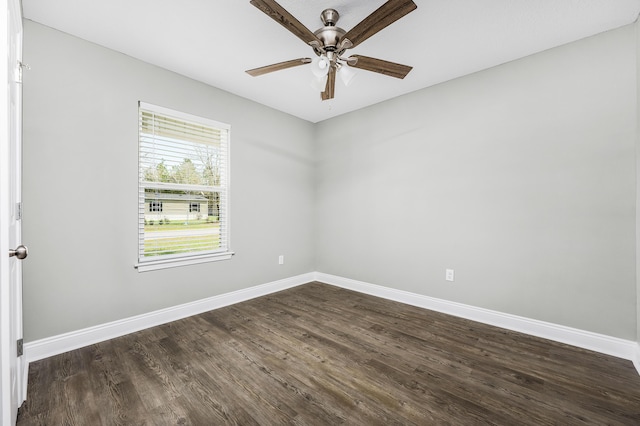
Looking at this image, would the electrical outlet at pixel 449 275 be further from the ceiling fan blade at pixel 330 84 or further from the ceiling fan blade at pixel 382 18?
the ceiling fan blade at pixel 382 18

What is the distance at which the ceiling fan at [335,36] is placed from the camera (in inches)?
58.1

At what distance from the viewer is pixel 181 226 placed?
292cm

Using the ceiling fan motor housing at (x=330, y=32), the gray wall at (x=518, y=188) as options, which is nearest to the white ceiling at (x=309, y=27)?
the ceiling fan motor housing at (x=330, y=32)

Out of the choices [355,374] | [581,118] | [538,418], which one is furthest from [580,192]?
[355,374]

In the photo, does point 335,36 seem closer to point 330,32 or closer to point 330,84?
point 330,32

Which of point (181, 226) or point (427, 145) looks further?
point (427, 145)

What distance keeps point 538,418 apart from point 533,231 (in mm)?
1561

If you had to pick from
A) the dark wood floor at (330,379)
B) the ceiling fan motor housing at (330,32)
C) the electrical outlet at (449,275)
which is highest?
the ceiling fan motor housing at (330,32)

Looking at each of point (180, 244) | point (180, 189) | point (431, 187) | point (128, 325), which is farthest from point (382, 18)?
point (128, 325)

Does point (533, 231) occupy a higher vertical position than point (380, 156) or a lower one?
lower

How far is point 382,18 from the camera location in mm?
1556

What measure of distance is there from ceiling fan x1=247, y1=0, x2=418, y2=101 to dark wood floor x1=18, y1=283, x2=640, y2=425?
2.20 meters

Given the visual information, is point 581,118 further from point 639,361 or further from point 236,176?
point 236,176

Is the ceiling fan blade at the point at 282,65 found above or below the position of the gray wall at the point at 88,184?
above
